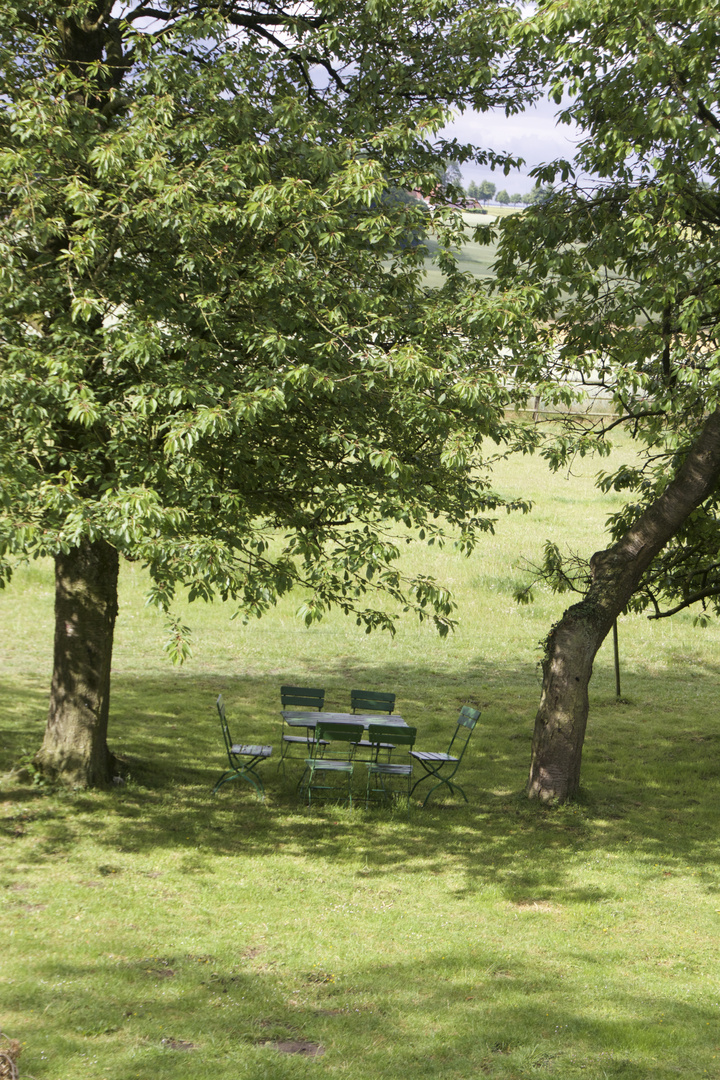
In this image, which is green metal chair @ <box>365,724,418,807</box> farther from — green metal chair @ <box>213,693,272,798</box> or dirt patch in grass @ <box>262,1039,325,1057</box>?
dirt patch in grass @ <box>262,1039,325,1057</box>

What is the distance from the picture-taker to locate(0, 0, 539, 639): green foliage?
7.55 metres

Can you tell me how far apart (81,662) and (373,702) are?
4.47m

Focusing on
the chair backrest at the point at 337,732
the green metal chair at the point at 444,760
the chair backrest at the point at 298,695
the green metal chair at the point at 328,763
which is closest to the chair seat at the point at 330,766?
the green metal chair at the point at 328,763

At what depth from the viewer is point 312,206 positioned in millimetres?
7863

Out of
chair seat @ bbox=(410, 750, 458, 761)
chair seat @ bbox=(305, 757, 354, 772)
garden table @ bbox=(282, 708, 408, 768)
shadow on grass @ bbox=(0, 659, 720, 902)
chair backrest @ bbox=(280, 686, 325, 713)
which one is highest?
chair backrest @ bbox=(280, 686, 325, 713)

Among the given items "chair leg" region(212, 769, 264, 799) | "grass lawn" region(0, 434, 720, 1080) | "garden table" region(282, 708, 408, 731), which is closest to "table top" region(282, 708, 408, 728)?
"garden table" region(282, 708, 408, 731)

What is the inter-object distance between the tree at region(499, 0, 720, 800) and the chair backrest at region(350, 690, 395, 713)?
2.66m

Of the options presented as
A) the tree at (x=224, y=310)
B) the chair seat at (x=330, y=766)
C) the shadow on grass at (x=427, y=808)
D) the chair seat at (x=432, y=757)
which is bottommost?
the shadow on grass at (x=427, y=808)

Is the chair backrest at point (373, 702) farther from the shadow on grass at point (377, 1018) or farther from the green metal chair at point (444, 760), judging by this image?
the shadow on grass at point (377, 1018)

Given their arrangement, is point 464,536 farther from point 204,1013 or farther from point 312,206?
point 204,1013

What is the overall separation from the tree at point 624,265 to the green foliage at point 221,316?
4.34 feet

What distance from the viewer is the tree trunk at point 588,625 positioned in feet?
36.5

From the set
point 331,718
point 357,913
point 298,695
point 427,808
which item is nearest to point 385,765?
point 427,808

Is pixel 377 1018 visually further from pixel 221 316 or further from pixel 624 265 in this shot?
pixel 624 265
